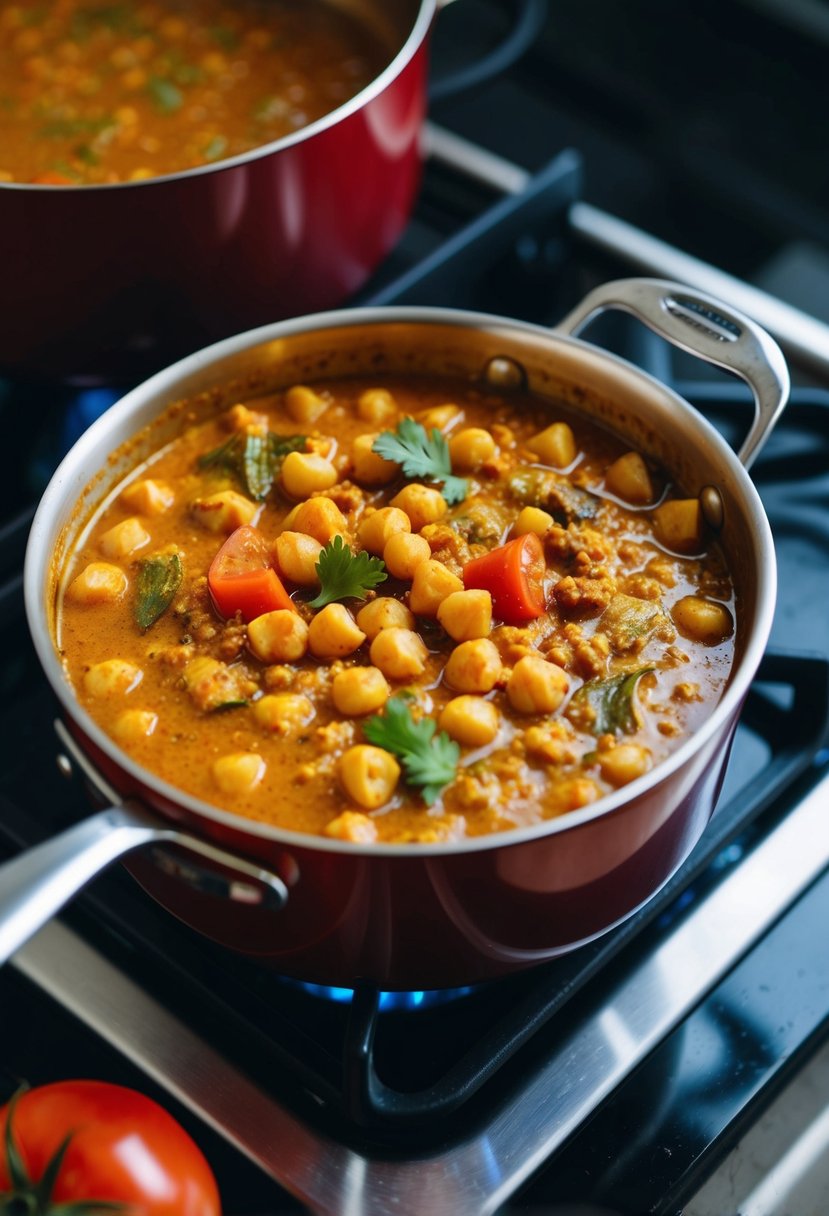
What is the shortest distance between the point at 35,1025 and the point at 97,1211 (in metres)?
0.39

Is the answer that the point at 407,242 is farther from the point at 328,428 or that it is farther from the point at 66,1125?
the point at 66,1125

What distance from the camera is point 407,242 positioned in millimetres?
2557

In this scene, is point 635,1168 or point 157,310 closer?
point 635,1168

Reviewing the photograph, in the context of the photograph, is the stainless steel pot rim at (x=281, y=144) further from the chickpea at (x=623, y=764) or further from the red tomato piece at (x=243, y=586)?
the chickpea at (x=623, y=764)

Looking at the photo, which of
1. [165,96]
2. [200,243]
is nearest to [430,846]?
[200,243]

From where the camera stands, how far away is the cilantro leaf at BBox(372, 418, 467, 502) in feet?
5.84

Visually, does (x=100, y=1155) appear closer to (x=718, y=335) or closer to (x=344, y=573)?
(x=344, y=573)

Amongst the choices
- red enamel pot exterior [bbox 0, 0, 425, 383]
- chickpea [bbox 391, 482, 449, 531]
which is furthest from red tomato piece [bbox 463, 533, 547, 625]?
red enamel pot exterior [bbox 0, 0, 425, 383]

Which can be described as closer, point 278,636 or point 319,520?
point 278,636

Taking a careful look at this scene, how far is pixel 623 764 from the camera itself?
1474 mm

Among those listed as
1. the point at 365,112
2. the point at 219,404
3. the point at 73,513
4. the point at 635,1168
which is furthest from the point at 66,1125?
the point at 365,112

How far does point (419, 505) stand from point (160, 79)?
3.84 feet

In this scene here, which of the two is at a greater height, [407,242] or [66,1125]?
[407,242]

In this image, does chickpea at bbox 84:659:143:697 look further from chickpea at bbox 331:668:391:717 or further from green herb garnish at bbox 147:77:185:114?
green herb garnish at bbox 147:77:185:114
